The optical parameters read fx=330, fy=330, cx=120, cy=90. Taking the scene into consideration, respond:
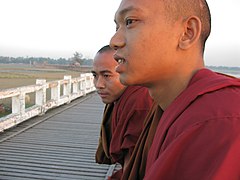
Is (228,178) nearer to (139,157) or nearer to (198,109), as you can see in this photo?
(198,109)

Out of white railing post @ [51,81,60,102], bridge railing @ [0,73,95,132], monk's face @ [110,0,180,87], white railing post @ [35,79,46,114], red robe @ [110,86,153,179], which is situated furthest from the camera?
white railing post @ [51,81,60,102]

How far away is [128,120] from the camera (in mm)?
2701

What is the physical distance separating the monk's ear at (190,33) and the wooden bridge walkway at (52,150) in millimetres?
3636

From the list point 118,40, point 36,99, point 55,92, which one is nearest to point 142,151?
point 118,40

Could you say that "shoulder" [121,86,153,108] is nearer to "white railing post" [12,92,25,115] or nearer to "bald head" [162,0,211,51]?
"bald head" [162,0,211,51]

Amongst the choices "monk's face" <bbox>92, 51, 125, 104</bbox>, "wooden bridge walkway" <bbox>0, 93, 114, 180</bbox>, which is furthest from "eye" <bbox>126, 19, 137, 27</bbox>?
"wooden bridge walkway" <bbox>0, 93, 114, 180</bbox>

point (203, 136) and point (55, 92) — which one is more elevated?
point (203, 136)

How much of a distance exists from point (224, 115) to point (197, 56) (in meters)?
0.42

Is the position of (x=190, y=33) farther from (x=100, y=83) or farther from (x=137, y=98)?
(x=100, y=83)

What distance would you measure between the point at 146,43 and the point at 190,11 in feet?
0.74

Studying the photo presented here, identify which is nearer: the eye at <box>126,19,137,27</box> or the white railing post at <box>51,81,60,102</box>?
the eye at <box>126,19,137,27</box>

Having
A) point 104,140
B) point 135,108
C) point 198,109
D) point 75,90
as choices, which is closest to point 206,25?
point 198,109

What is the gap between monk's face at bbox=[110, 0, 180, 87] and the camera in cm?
129

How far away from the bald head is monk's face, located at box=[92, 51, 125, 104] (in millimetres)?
1678
